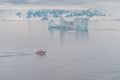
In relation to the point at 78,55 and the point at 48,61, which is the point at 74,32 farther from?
the point at 48,61

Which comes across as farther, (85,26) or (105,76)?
(85,26)

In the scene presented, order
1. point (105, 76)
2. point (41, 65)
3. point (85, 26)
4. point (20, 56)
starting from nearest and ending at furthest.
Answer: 1. point (105, 76)
2. point (41, 65)
3. point (20, 56)
4. point (85, 26)

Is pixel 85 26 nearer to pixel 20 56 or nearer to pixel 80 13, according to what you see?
pixel 20 56

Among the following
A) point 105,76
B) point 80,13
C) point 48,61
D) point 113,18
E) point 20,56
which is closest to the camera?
point 105,76

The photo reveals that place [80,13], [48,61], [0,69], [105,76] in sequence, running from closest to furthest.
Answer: [105,76] < [0,69] < [48,61] < [80,13]

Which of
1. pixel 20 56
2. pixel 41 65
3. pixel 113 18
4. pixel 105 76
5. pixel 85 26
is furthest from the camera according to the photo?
pixel 113 18

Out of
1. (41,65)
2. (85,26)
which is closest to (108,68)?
(41,65)

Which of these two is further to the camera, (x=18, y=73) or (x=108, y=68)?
(x=108, y=68)

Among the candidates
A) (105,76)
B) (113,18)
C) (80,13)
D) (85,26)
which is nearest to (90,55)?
(105,76)
